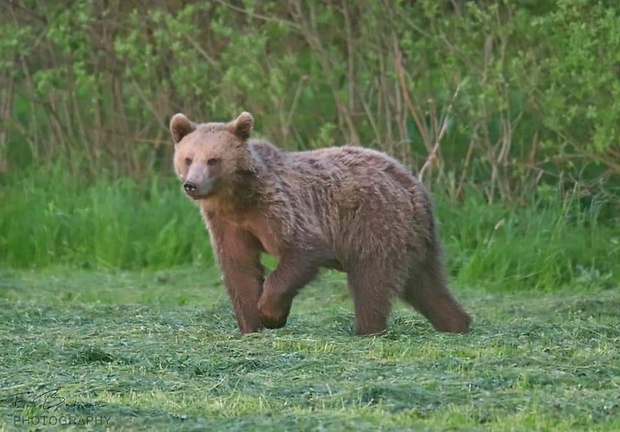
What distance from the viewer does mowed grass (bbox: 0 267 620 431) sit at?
234 inches

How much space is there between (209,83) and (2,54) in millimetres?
1964

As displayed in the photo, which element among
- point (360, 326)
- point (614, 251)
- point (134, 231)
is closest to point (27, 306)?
point (360, 326)

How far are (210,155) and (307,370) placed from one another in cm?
180

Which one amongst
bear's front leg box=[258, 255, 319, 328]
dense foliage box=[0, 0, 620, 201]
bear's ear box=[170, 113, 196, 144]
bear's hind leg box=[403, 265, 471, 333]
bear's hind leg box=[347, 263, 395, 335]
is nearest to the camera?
bear's front leg box=[258, 255, 319, 328]

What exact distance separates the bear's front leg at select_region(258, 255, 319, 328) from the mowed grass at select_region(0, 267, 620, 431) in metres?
0.17

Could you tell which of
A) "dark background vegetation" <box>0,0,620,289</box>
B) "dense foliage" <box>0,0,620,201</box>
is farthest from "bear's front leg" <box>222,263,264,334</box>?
"dense foliage" <box>0,0,620,201</box>

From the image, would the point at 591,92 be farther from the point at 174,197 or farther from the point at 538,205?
the point at 174,197

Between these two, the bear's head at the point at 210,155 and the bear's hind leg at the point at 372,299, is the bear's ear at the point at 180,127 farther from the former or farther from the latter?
the bear's hind leg at the point at 372,299

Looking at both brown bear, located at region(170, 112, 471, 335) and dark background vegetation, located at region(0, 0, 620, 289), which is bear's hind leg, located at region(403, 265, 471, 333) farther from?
dark background vegetation, located at region(0, 0, 620, 289)

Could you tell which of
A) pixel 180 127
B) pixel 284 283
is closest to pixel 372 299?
pixel 284 283

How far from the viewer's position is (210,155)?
27.4 ft
